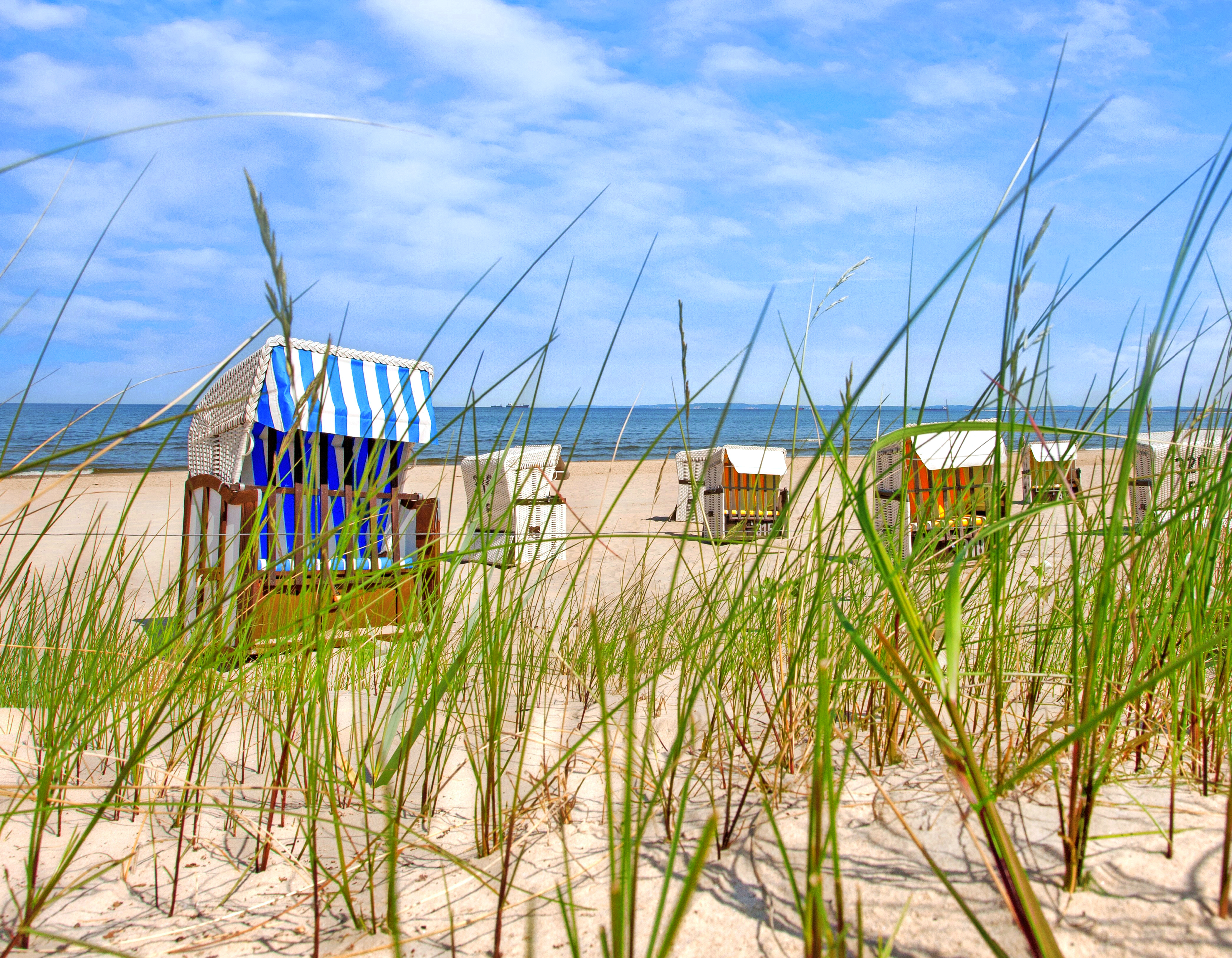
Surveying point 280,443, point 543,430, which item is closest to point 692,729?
point 280,443

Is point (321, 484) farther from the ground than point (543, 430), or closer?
closer

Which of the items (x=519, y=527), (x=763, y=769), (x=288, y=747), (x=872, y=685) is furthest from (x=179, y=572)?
(x=519, y=527)

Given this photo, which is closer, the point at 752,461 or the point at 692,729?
the point at 692,729

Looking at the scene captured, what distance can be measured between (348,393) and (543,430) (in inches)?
1208

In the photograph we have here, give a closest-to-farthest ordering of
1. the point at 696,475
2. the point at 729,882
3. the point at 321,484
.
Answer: the point at 729,882, the point at 321,484, the point at 696,475

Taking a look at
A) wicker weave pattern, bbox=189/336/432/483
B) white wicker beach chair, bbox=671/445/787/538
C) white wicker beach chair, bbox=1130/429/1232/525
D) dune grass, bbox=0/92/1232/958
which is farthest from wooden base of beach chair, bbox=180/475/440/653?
white wicker beach chair, bbox=671/445/787/538

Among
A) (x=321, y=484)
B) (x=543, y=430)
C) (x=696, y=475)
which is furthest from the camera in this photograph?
(x=543, y=430)

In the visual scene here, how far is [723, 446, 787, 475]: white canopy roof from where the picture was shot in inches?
314

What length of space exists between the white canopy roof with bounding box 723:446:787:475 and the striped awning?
3.61 metres

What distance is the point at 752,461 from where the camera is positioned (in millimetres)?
8047

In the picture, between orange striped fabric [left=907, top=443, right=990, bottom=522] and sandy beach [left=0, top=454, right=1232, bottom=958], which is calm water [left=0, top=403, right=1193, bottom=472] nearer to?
orange striped fabric [left=907, top=443, right=990, bottom=522]

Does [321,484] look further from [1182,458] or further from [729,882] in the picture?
[1182,458]

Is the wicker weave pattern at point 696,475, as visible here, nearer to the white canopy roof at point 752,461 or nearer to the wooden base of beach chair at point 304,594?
the white canopy roof at point 752,461

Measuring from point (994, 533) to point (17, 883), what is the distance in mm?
1352
